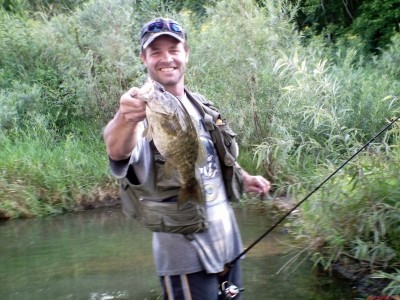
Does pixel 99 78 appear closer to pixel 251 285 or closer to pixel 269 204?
pixel 269 204

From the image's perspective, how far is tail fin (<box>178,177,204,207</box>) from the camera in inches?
103

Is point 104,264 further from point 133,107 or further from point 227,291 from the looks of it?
point 133,107

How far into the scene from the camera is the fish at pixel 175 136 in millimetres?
2293

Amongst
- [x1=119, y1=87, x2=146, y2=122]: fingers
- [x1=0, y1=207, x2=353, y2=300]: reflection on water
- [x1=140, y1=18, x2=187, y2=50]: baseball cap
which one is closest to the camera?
[x1=119, y1=87, x2=146, y2=122]: fingers

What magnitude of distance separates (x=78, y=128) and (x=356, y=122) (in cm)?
514

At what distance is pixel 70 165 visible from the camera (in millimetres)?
9086

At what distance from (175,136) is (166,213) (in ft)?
1.39

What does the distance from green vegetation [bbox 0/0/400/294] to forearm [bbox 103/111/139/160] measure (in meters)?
2.19

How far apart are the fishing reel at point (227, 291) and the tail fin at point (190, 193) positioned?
1.71 ft

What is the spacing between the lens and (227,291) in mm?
2928

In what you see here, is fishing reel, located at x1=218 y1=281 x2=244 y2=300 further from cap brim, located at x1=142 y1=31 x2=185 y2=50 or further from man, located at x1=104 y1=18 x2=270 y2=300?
cap brim, located at x1=142 y1=31 x2=185 y2=50

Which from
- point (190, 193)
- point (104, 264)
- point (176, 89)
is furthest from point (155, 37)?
point (104, 264)

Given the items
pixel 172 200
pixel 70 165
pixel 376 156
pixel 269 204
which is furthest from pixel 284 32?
pixel 172 200

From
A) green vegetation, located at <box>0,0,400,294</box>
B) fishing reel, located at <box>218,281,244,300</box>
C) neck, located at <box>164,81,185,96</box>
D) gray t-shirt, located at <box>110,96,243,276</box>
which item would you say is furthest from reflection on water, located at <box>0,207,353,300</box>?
neck, located at <box>164,81,185,96</box>
